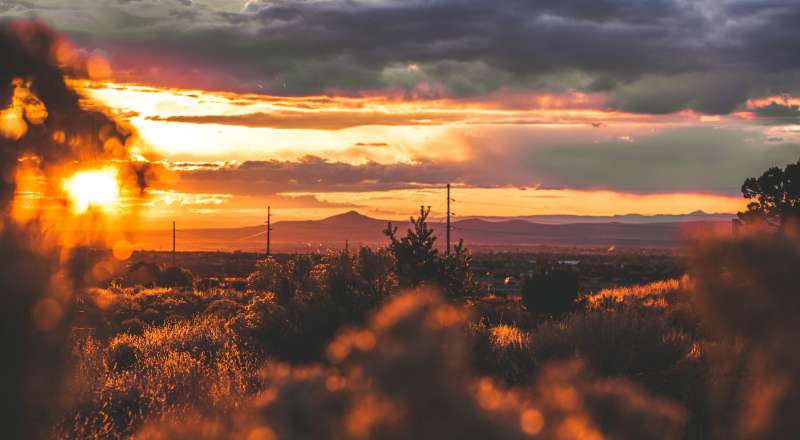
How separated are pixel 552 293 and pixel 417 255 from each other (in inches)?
353

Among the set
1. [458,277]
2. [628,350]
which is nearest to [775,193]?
[458,277]

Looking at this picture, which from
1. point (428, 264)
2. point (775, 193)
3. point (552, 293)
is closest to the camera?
point (428, 264)

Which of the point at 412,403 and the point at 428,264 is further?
the point at 428,264

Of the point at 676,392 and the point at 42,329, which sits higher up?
the point at 42,329

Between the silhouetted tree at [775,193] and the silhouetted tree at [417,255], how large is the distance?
77.3 feet

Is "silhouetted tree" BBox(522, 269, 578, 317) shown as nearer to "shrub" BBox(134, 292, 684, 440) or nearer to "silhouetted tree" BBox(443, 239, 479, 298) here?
"silhouetted tree" BBox(443, 239, 479, 298)

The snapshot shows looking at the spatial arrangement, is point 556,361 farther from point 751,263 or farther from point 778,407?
point 778,407

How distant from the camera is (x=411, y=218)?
79.3 ft

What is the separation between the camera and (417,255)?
23.3 metres

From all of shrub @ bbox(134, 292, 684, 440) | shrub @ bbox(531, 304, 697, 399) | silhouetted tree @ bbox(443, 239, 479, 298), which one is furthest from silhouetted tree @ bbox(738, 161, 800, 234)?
shrub @ bbox(134, 292, 684, 440)

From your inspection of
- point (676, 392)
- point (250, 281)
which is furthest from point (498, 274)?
point (676, 392)

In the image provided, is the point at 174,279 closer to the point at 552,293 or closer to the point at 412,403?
the point at 552,293

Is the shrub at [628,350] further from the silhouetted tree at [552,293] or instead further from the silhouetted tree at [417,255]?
the silhouetted tree at [552,293]

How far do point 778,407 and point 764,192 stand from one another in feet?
134
